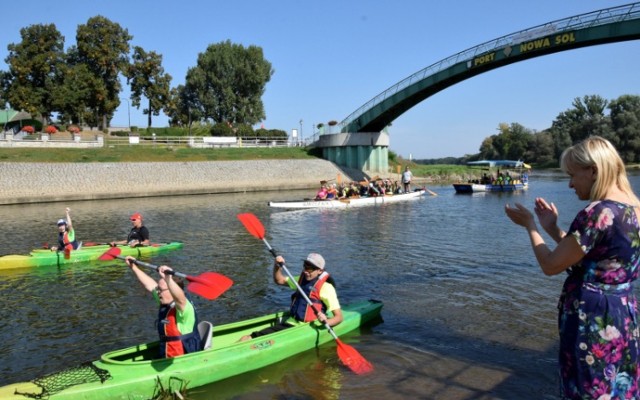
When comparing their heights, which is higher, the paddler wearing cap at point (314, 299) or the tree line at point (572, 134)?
the tree line at point (572, 134)

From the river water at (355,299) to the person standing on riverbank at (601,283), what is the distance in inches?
163

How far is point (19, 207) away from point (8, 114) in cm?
3045

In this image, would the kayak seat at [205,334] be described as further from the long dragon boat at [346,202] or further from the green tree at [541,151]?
the green tree at [541,151]

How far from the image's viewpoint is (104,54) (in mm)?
60875

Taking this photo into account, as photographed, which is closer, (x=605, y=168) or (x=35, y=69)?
(x=605, y=168)

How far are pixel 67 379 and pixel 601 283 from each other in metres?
6.03

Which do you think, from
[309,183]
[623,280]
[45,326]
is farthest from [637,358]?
[309,183]

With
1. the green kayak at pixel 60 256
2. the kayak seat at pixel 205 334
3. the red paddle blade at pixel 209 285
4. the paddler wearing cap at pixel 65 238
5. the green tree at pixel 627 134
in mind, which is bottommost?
the green kayak at pixel 60 256

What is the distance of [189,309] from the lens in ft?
22.2

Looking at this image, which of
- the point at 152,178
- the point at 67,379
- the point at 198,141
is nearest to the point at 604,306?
the point at 67,379

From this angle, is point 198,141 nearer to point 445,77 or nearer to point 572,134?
point 445,77

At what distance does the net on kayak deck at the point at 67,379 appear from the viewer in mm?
5979

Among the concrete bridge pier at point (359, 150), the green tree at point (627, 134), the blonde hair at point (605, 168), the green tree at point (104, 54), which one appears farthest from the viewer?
the green tree at point (627, 134)

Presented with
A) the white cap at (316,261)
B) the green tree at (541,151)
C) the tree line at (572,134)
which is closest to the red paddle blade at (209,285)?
the white cap at (316,261)
